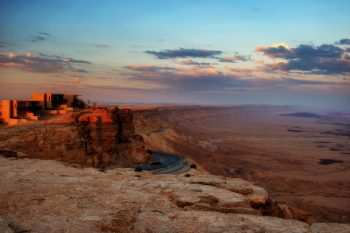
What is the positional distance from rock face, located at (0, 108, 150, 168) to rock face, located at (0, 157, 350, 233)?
730 inches

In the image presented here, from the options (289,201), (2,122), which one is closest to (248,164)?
(289,201)

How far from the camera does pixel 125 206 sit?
17.4 meters

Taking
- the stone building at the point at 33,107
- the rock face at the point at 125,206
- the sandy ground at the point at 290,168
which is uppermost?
the stone building at the point at 33,107

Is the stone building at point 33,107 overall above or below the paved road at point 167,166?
above

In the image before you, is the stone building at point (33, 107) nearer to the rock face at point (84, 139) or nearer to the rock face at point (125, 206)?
the rock face at point (84, 139)

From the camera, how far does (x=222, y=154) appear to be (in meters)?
94.9

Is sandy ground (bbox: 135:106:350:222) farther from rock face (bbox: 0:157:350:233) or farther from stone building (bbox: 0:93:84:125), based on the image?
stone building (bbox: 0:93:84:125)

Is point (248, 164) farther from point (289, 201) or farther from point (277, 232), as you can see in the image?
point (277, 232)

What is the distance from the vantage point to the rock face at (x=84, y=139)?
4203 centimetres

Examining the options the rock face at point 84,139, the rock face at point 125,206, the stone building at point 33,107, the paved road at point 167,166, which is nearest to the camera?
the rock face at point 125,206

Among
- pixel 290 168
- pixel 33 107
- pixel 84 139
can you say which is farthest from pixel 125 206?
pixel 290 168

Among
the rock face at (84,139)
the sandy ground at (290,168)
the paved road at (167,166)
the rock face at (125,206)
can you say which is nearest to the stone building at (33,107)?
the rock face at (84,139)

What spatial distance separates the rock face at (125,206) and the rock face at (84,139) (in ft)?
60.8

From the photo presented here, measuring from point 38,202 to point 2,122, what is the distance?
4177 cm
